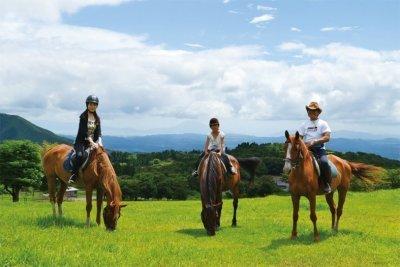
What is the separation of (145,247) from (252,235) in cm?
523

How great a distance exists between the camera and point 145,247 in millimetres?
11914

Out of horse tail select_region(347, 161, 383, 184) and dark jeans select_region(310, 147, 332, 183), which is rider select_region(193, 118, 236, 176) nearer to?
dark jeans select_region(310, 147, 332, 183)

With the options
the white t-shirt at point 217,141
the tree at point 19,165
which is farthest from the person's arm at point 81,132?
the tree at point 19,165

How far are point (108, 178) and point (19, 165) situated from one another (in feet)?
186

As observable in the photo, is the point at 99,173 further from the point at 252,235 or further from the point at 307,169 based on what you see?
the point at 307,169

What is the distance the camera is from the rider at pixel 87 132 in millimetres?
15289

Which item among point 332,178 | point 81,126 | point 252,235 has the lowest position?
point 252,235

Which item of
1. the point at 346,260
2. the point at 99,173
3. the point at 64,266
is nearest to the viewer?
the point at 64,266

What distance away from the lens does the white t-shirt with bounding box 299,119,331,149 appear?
14711 millimetres

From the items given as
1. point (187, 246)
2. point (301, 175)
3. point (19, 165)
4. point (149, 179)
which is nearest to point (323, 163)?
point (301, 175)

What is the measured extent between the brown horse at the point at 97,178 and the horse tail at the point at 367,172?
906 centimetres

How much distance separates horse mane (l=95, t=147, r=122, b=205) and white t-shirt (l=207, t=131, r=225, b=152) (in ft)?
12.5

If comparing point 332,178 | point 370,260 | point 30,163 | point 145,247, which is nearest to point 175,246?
point 145,247

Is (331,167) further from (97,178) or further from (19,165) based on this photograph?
(19,165)
